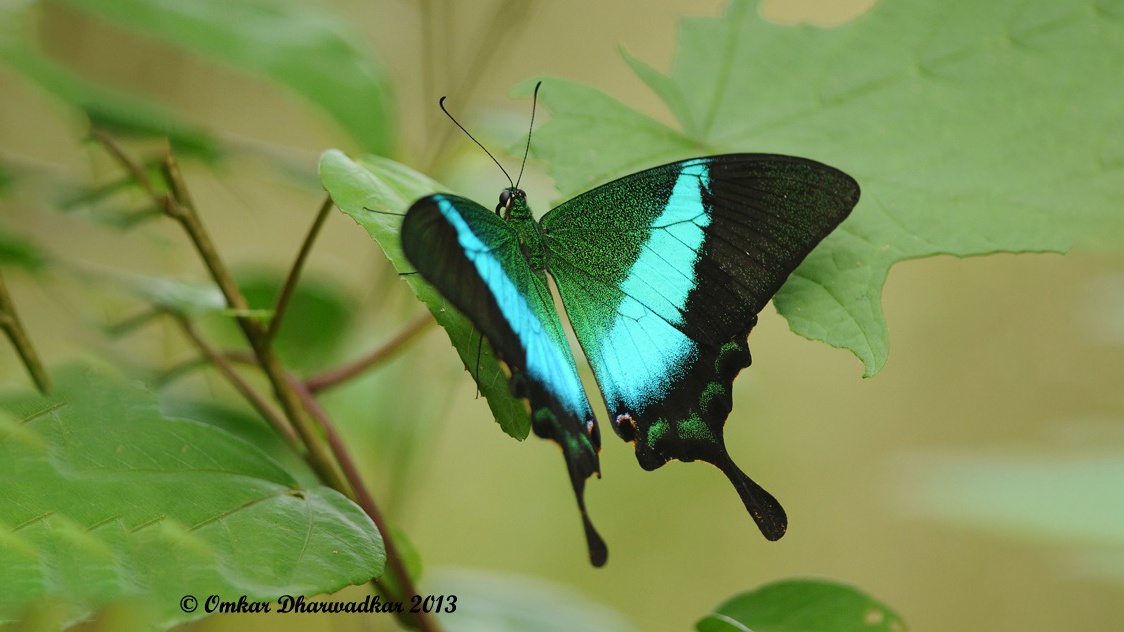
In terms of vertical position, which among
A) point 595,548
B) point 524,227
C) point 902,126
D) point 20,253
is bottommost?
point 20,253

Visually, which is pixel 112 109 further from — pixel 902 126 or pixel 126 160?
pixel 902 126

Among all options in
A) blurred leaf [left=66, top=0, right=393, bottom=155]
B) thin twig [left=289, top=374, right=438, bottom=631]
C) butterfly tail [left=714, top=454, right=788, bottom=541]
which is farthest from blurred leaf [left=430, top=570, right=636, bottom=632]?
blurred leaf [left=66, top=0, right=393, bottom=155]

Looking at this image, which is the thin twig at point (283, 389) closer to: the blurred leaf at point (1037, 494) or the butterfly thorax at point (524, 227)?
the butterfly thorax at point (524, 227)

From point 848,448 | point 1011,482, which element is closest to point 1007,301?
point 848,448

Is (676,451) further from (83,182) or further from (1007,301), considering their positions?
(1007,301)

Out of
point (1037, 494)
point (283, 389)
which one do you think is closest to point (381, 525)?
point (283, 389)

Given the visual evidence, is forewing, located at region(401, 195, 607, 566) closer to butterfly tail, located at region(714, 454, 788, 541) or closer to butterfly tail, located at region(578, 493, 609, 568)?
butterfly tail, located at region(578, 493, 609, 568)
